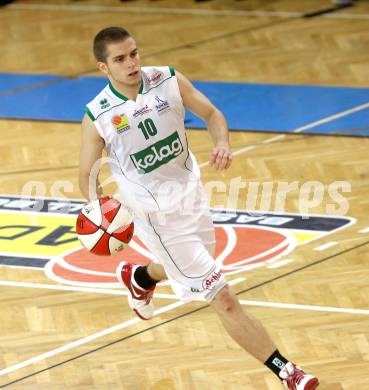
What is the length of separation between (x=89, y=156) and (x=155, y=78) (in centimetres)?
66

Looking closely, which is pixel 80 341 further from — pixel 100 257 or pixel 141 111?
pixel 141 111

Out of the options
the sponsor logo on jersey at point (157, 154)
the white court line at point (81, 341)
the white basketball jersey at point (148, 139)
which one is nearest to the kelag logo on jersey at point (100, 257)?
the white court line at point (81, 341)

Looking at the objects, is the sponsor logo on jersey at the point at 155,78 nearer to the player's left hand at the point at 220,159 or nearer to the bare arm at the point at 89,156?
the bare arm at the point at 89,156

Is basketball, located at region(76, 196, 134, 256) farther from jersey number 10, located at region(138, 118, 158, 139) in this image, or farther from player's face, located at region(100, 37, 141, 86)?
player's face, located at region(100, 37, 141, 86)

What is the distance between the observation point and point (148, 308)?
8094 mm

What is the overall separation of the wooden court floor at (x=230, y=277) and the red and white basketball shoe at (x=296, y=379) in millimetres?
358

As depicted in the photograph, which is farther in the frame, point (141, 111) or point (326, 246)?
point (326, 246)

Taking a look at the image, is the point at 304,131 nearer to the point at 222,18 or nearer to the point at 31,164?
the point at 31,164

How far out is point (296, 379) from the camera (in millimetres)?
6848

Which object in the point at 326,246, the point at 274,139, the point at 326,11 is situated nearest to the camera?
the point at 326,246

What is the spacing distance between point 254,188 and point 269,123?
6.16 feet

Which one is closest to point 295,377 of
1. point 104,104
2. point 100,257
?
point 104,104

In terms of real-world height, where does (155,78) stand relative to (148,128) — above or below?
above

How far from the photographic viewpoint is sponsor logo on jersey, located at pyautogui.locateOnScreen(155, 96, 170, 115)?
7.09m
